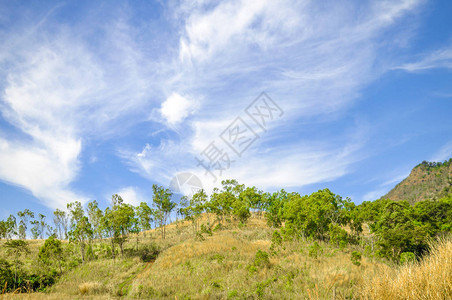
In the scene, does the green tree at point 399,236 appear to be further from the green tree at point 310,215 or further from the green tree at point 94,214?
the green tree at point 94,214

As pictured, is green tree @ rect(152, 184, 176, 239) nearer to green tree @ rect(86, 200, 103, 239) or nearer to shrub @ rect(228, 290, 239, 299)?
green tree @ rect(86, 200, 103, 239)

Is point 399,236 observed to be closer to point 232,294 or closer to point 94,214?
point 232,294

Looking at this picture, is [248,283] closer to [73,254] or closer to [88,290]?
[88,290]

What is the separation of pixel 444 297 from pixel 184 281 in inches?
592

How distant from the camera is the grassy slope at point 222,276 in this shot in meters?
11.7

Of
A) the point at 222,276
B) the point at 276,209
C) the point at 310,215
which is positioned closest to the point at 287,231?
the point at 310,215

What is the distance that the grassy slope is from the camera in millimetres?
11711

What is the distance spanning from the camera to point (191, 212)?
45.1 metres

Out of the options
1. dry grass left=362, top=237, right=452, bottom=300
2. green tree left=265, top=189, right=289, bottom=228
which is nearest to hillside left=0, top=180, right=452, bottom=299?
dry grass left=362, top=237, right=452, bottom=300

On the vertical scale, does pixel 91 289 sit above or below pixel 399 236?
above

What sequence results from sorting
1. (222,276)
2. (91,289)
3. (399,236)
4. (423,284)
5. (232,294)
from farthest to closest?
(399,236)
(91,289)
(222,276)
(232,294)
(423,284)

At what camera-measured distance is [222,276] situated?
1573cm

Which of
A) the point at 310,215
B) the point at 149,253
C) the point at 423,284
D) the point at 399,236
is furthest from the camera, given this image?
the point at 149,253

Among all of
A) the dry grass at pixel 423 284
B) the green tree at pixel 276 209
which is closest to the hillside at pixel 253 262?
the dry grass at pixel 423 284
